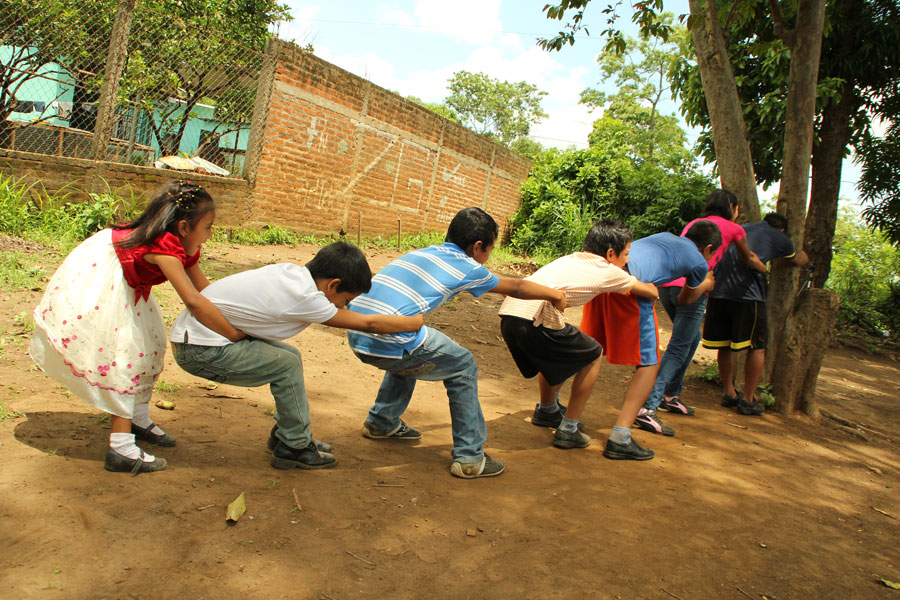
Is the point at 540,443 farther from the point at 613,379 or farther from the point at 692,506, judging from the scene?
the point at 613,379

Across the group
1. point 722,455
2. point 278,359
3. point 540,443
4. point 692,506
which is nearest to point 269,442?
point 278,359

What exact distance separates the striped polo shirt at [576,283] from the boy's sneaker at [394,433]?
934 mm

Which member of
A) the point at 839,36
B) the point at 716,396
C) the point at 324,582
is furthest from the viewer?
the point at 839,36

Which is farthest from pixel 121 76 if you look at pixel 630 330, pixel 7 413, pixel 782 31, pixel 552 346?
pixel 782 31

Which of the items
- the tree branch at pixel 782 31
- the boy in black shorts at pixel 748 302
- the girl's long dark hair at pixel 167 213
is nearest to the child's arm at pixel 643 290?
the boy in black shorts at pixel 748 302

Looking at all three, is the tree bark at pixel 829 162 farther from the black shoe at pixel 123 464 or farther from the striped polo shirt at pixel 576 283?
the black shoe at pixel 123 464

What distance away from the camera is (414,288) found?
127 inches

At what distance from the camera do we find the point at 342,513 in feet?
9.14

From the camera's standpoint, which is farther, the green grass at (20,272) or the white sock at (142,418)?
the green grass at (20,272)

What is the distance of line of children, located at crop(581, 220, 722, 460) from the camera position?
13.3ft

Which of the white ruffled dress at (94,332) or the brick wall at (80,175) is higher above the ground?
the brick wall at (80,175)

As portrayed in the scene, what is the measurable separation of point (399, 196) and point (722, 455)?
9.47 m

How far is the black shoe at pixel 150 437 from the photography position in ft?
10.5

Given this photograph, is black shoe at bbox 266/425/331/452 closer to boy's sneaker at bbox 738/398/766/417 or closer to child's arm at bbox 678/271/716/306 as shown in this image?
child's arm at bbox 678/271/716/306
